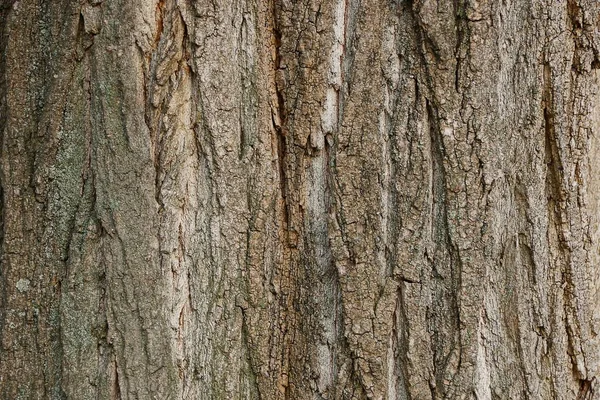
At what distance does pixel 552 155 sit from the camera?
2.12 m

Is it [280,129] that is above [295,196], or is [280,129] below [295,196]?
above

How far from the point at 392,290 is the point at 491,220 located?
38 cm

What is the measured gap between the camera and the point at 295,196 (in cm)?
212

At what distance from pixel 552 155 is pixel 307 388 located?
1094 mm

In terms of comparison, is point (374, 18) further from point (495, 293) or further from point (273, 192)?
point (495, 293)

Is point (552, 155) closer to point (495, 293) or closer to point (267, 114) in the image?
point (495, 293)

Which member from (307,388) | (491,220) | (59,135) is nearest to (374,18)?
(491,220)

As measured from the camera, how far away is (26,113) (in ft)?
6.89

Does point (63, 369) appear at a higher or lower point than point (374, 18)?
lower

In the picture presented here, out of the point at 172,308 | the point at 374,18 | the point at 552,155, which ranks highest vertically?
the point at 374,18

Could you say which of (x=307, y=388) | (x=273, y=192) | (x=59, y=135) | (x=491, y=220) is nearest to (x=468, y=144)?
(x=491, y=220)

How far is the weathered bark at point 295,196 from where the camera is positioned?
2.01 metres

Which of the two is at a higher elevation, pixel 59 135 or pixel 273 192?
pixel 59 135

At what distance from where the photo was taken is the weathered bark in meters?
2.01
